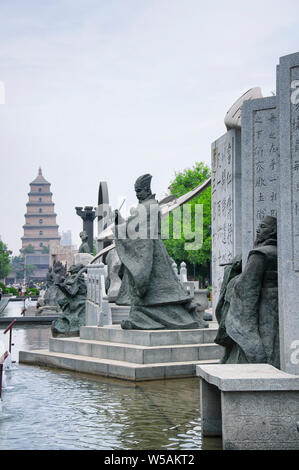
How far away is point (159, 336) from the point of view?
10.3 meters

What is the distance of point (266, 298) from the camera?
630cm

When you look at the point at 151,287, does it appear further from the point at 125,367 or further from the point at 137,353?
the point at 125,367

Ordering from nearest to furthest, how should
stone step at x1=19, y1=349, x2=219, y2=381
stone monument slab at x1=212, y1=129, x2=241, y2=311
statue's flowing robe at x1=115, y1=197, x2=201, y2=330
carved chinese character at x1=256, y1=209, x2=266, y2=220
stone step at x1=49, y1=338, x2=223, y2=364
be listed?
carved chinese character at x1=256, y1=209, x2=266, y2=220 < stone step at x1=19, y1=349, x2=219, y2=381 < stone step at x1=49, y1=338, x2=223, y2=364 < statue's flowing robe at x1=115, y1=197, x2=201, y2=330 < stone monument slab at x1=212, y1=129, x2=241, y2=311

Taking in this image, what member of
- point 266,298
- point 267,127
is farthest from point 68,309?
point 266,298

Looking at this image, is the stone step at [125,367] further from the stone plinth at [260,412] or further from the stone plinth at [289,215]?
the stone plinth at [260,412]

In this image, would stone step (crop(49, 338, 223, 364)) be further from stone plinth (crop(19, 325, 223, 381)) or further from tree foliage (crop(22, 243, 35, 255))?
tree foliage (crop(22, 243, 35, 255))

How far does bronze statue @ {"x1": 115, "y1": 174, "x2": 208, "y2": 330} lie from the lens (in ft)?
35.3

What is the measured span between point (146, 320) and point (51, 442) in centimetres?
506

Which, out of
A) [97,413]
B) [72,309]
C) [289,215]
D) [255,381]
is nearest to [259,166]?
[289,215]

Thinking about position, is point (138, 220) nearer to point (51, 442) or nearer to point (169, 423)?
point (169, 423)

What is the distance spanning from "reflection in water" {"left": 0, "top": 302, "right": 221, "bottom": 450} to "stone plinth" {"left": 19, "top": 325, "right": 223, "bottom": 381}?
9.1 inches

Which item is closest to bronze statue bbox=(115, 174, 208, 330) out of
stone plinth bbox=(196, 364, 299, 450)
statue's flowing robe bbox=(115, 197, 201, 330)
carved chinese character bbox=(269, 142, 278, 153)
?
statue's flowing robe bbox=(115, 197, 201, 330)

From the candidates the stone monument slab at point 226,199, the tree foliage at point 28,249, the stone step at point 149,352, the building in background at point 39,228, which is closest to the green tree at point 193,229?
the stone monument slab at point 226,199

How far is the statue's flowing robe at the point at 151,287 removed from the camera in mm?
10742
